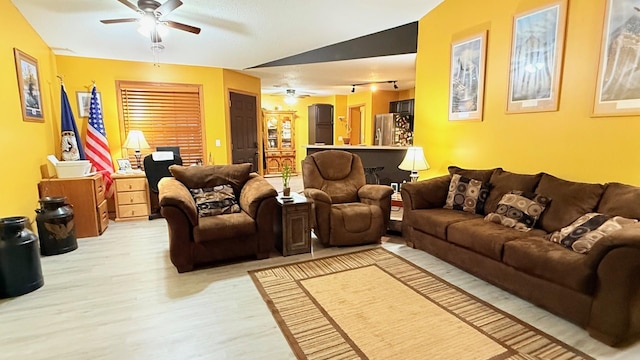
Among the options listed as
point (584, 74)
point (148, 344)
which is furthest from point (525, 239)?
point (148, 344)

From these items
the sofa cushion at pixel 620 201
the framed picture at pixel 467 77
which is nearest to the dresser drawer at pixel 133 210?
the framed picture at pixel 467 77

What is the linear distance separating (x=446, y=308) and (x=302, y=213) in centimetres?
164

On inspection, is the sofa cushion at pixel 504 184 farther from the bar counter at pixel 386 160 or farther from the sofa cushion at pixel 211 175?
the sofa cushion at pixel 211 175

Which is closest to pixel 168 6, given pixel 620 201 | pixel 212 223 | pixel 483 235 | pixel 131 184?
pixel 212 223

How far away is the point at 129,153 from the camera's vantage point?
537 centimetres

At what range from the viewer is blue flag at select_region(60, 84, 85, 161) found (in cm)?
430

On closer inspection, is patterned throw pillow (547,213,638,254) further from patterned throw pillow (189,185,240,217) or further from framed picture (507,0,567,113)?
patterned throw pillow (189,185,240,217)

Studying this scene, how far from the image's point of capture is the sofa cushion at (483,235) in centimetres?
260

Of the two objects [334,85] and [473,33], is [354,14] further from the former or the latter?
[334,85]

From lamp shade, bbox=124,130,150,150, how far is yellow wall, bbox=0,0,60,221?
0.99 metres

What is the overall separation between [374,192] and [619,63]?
7.88 feet

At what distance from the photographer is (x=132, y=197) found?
15.9ft

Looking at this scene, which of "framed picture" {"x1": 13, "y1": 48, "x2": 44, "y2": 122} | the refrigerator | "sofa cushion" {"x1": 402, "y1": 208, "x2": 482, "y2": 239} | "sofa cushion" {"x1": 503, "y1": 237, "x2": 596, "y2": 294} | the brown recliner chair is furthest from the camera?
the refrigerator

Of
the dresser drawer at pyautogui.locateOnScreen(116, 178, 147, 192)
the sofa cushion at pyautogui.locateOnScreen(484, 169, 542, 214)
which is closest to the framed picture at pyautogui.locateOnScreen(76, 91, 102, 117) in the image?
the dresser drawer at pyautogui.locateOnScreen(116, 178, 147, 192)
